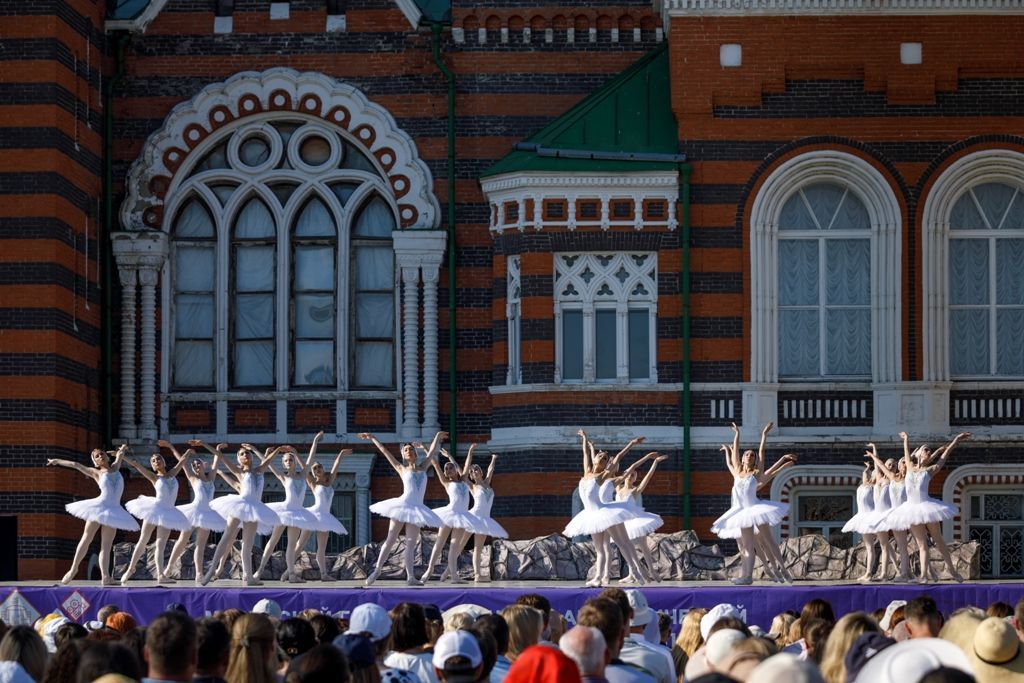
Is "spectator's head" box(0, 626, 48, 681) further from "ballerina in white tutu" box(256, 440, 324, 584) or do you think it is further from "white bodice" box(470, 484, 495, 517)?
"white bodice" box(470, 484, 495, 517)

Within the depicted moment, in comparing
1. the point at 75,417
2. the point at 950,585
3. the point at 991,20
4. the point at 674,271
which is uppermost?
the point at 991,20

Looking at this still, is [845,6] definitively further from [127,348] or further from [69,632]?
[69,632]

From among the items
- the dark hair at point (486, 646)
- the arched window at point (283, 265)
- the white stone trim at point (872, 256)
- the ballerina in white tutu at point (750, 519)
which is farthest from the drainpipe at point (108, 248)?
the dark hair at point (486, 646)

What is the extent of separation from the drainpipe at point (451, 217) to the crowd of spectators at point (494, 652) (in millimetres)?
19381

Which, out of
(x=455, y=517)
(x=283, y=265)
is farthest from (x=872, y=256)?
(x=283, y=265)

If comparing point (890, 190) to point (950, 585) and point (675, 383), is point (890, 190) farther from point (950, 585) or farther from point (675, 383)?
point (950, 585)

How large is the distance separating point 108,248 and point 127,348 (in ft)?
5.41

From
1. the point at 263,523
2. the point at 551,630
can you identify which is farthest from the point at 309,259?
the point at 551,630

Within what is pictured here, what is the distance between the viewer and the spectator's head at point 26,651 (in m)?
10.4

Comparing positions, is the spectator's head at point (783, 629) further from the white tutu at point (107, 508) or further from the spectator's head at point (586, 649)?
the white tutu at point (107, 508)

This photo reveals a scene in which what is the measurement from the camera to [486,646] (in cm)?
1123

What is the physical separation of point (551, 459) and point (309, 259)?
5472 mm

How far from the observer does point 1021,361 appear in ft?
104

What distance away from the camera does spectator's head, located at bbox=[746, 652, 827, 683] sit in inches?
277
